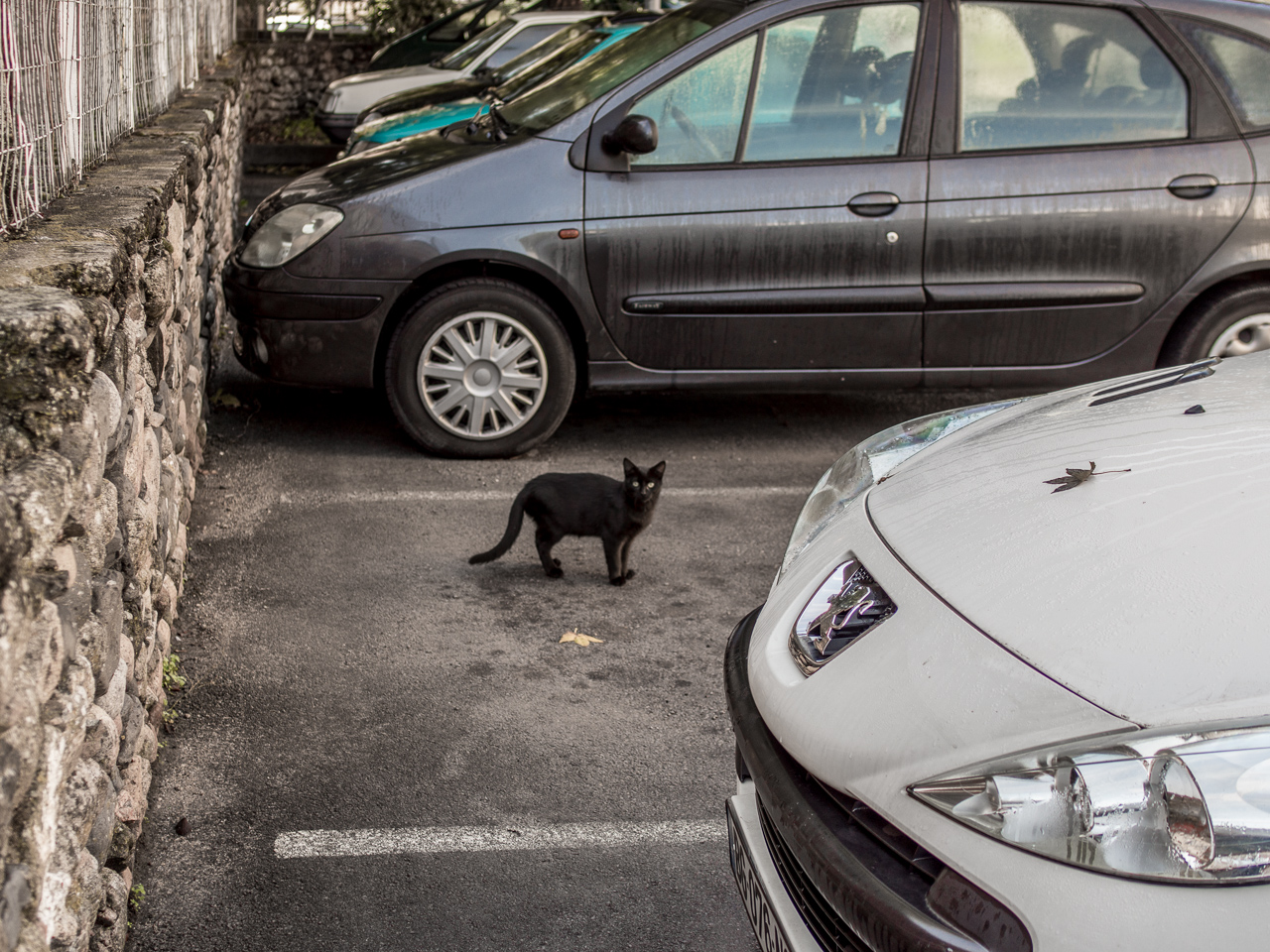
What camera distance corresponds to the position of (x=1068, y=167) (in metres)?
5.53

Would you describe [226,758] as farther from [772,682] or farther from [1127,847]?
[1127,847]

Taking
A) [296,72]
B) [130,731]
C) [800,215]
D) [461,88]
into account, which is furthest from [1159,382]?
[296,72]

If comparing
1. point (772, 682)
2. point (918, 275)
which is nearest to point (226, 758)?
point (772, 682)

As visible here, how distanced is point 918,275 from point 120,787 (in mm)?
4112

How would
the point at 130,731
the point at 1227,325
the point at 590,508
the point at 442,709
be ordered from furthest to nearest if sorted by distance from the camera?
the point at 1227,325 < the point at 590,508 < the point at 442,709 < the point at 130,731

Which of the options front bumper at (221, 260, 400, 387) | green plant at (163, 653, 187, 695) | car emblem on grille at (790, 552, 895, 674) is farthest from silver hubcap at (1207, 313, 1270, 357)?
green plant at (163, 653, 187, 695)

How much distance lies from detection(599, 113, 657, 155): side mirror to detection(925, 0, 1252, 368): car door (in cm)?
131

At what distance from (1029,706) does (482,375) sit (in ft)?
13.8

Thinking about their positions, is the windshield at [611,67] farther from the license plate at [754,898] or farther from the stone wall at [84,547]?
the license plate at [754,898]

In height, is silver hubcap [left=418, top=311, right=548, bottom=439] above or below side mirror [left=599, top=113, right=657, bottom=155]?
below

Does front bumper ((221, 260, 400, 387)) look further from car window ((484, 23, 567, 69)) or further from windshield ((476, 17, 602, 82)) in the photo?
car window ((484, 23, 567, 69))

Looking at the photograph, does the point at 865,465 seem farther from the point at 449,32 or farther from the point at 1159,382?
the point at 449,32

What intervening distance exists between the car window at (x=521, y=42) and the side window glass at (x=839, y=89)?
292 inches

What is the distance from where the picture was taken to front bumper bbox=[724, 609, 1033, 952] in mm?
1662
